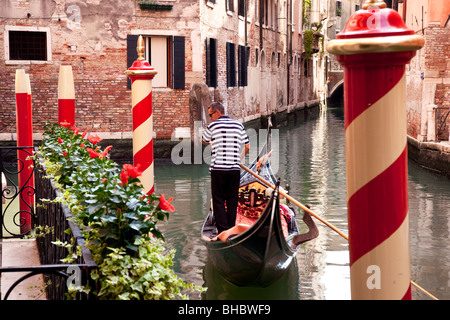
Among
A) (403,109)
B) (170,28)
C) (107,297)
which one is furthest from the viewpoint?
(170,28)

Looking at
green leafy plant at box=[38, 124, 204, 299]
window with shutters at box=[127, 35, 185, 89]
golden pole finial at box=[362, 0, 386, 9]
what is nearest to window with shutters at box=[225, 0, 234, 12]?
window with shutters at box=[127, 35, 185, 89]

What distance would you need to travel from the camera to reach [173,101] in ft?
39.7

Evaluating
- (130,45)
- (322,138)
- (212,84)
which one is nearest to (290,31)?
(322,138)

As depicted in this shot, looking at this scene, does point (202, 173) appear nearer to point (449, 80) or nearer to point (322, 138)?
point (449, 80)

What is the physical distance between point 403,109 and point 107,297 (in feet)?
2.70

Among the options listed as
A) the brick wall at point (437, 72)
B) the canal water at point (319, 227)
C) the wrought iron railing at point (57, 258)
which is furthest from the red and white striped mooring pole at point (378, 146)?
the brick wall at point (437, 72)

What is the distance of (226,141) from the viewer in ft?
16.3

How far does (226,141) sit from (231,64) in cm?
1044

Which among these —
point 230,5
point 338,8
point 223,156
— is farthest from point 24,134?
point 338,8

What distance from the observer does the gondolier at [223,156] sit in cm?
497

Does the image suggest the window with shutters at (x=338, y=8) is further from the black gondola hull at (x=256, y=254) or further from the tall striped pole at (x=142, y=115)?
the tall striped pole at (x=142, y=115)

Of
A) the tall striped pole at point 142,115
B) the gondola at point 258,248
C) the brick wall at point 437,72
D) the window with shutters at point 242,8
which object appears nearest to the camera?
the tall striped pole at point 142,115

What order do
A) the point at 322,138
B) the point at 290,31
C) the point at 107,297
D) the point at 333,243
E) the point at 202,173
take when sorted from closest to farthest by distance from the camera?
the point at 107,297
the point at 333,243
the point at 202,173
the point at 322,138
the point at 290,31

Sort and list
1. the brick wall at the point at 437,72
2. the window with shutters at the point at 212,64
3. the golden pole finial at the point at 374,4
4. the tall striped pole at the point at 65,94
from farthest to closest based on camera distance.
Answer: the window with shutters at the point at 212,64 < the brick wall at the point at 437,72 < the tall striped pole at the point at 65,94 < the golden pole finial at the point at 374,4
